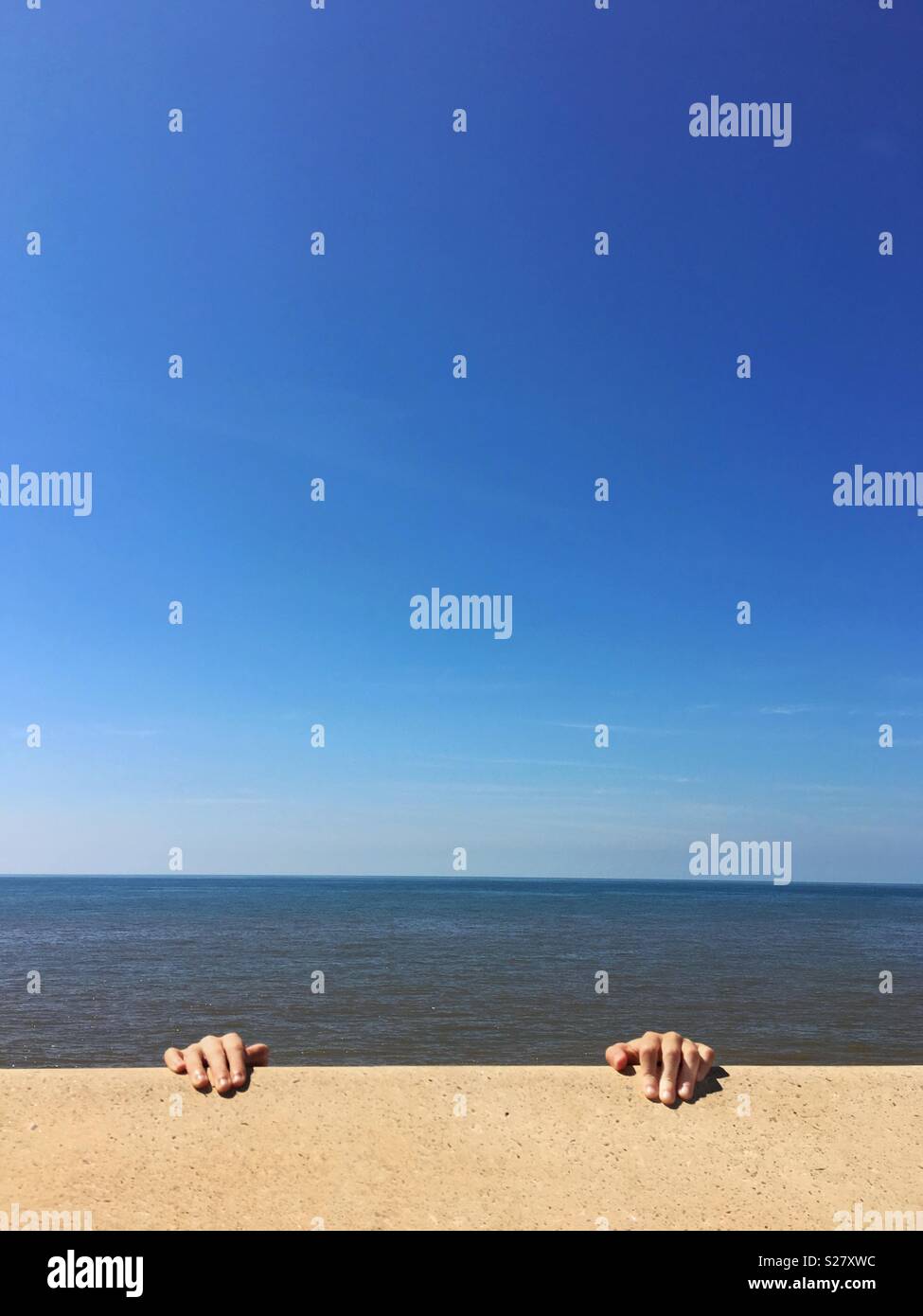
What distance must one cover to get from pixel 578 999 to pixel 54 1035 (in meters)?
13.8

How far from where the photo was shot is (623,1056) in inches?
245

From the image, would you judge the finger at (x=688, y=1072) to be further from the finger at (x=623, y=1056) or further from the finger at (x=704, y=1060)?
the finger at (x=623, y=1056)

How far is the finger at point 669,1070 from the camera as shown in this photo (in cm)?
585

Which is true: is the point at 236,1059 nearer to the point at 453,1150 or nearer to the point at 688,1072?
the point at 453,1150

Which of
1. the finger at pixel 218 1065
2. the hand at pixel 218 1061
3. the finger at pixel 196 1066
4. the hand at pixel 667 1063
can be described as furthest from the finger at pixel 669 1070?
the finger at pixel 196 1066

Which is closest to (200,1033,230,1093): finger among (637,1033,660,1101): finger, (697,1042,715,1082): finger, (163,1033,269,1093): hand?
(163,1033,269,1093): hand

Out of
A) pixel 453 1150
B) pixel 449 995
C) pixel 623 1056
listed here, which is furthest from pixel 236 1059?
pixel 449 995

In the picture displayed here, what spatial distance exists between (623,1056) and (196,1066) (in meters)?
3.29

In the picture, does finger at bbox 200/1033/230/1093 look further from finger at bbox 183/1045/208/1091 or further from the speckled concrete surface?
the speckled concrete surface

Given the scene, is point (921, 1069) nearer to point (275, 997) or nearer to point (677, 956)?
point (275, 997)

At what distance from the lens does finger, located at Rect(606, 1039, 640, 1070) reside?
619 cm
